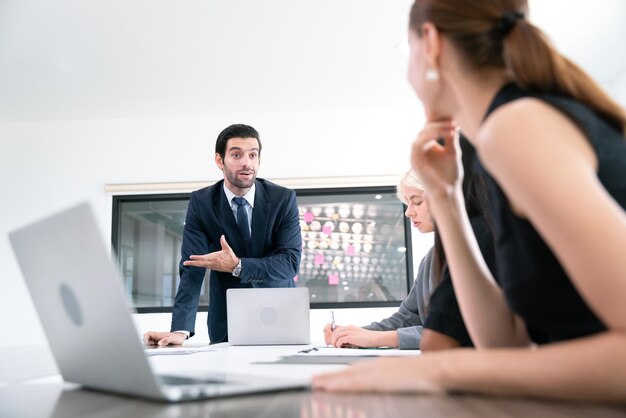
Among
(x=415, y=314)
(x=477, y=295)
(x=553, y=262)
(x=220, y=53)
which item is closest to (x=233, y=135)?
(x=220, y=53)

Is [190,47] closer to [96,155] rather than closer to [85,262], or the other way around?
[96,155]

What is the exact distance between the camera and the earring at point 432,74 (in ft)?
2.71

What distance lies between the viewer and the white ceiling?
11.0 feet

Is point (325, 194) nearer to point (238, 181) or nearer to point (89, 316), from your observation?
point (238, 181)

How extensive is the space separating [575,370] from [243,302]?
1.57 metres

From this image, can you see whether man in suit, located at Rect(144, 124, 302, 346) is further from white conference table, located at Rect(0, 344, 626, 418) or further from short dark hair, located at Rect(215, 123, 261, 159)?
white conference table, located at Rect(0, 344, 626, 418)

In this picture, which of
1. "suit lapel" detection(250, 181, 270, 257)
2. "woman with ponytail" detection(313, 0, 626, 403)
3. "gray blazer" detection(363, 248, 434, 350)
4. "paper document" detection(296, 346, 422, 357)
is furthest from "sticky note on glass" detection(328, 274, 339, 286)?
"woman with ponytail" detection(313, 0, 626, 403)

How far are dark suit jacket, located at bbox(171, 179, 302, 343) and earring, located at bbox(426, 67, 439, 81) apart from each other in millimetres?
1792

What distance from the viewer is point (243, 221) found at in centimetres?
277

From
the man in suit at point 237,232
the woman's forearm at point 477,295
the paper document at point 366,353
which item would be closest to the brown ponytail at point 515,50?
the woman's forearm at point 477,295

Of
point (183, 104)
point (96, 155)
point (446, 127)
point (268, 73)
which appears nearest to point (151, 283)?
point (96, 155)

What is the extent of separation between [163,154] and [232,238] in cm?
260

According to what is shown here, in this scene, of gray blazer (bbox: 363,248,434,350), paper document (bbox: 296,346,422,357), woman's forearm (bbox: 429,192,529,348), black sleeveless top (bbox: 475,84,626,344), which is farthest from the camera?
gray blazer (bbox: 363,248,434,350)

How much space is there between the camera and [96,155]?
5.09 m
